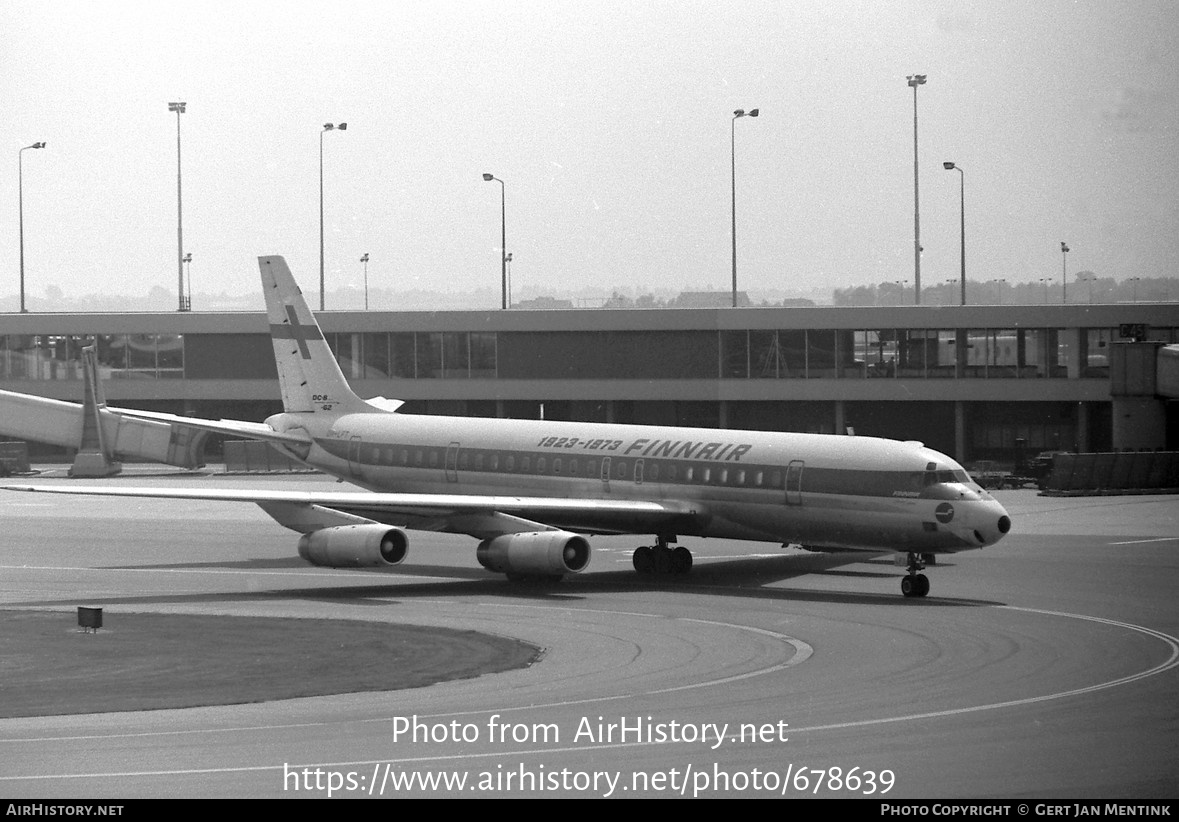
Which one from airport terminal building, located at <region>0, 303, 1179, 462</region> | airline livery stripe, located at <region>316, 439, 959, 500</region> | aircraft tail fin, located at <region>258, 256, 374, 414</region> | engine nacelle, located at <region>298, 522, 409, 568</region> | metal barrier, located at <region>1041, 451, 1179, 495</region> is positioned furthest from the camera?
airport terminal building, located at <region>0, 303, 1179, 462</region>

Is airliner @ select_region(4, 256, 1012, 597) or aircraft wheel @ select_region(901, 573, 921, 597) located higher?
airliner @ select_region(4, 256, 1012, 597)

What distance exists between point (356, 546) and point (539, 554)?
4.79m

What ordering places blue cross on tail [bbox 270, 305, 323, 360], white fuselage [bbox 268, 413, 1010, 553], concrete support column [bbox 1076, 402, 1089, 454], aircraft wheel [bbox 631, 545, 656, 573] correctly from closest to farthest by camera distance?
white fuselage [bbox 268, 413, 1010, 553] → aircraft wheel [bbox 631, 545, 656, 573] → blue cross on tail [bbox 270, 305, 323, 360] → concrete support column [bbox 1076, 402, 1089, 454]

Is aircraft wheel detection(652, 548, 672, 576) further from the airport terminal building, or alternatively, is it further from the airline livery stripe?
the airport terminal building

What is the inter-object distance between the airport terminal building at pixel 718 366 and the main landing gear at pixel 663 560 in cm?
4932

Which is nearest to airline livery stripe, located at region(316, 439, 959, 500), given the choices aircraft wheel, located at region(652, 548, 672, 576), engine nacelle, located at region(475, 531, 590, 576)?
aircraft wheel, located at region(652, 548, 672, 576)

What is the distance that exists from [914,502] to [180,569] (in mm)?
21181

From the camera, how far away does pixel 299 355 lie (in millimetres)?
56438

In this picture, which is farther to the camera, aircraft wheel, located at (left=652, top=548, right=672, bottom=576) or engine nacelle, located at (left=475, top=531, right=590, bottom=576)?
aircraft wheel, located at (left=652, top=548, right=672, bottom=576)

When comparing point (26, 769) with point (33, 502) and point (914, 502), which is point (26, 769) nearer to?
→ point (914, 502)

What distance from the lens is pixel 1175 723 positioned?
24.1m

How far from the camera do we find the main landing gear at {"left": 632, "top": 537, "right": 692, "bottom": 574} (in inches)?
1827

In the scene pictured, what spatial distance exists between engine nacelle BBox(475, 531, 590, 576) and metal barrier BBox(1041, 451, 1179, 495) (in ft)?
132

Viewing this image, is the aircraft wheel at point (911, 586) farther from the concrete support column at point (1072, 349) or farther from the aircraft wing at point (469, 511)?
the concrete support column at point (1072, 349)
